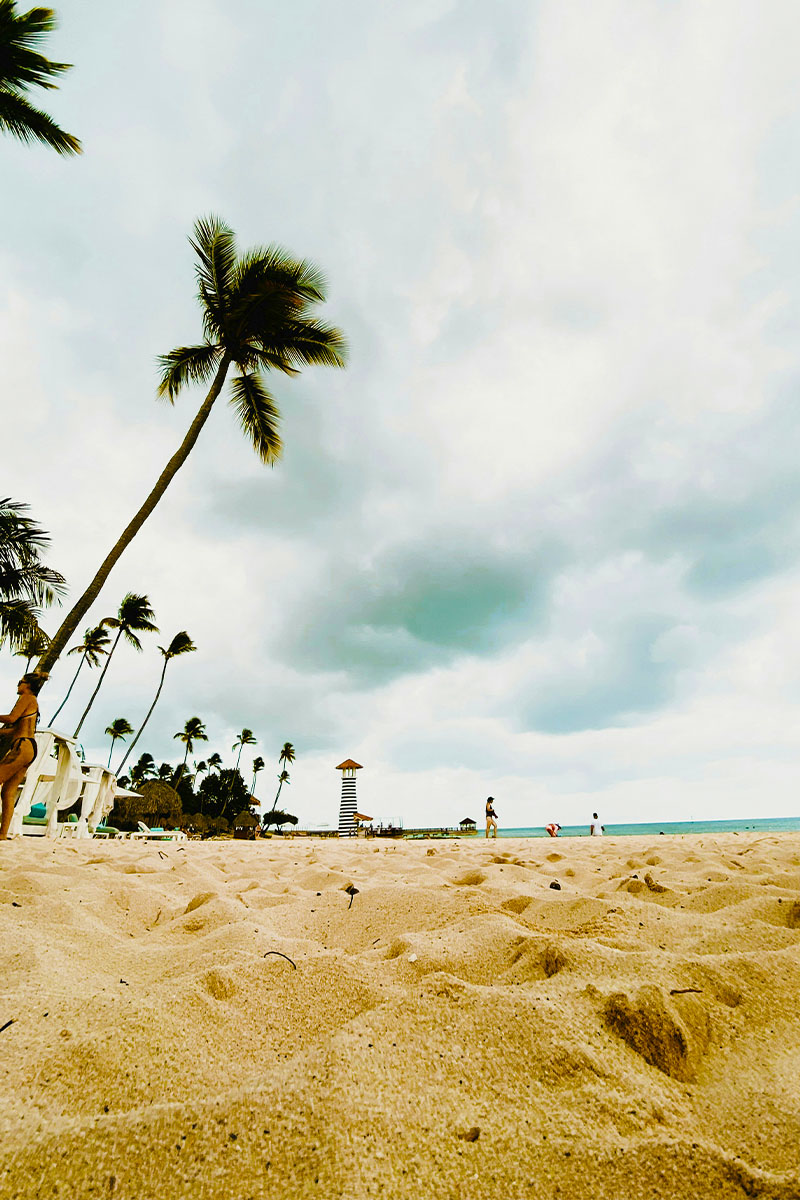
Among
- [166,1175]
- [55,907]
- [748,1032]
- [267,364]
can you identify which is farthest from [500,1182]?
[267,364]

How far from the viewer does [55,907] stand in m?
2.08

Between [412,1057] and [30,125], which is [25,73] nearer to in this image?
[30,125]

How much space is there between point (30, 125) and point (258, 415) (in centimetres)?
474

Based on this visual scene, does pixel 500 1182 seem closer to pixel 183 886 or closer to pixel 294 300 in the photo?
pixel 183 886

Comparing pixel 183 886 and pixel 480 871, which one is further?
pixel 480 871

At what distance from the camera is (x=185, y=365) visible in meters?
9.67

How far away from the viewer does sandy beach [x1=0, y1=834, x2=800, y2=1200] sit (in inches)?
29.7

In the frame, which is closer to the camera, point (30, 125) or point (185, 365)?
point (30, 125)

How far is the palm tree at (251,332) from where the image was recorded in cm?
880

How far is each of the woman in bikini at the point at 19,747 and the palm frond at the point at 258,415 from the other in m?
6.37

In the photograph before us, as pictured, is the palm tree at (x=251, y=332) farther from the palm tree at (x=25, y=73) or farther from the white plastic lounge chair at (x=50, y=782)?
the white plastic lounge chair at (x=50, y=782)

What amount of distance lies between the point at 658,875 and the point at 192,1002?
8.61 ft

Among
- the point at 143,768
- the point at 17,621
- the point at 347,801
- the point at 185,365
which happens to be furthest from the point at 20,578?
the point at 143,768

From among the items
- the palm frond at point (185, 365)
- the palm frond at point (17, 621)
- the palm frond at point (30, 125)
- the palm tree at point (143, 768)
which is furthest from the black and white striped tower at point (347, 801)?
the palm tree at point (143, 768)
